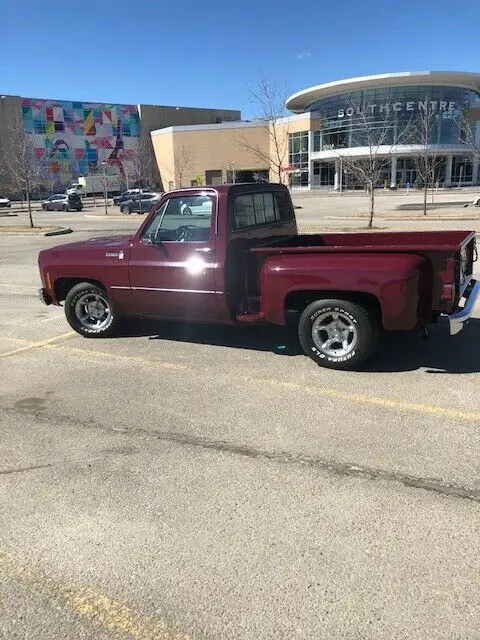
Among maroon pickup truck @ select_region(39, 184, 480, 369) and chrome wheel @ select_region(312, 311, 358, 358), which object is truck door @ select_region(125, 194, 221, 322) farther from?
chrome wheel @ select_region(312, 311, 358, 358)

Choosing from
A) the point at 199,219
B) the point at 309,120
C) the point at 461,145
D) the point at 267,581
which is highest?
the point at 309,120

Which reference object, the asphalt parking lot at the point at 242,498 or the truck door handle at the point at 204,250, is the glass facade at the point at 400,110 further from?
the asphalt parking lot at the point at 242,498

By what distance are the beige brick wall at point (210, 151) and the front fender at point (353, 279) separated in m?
82.4

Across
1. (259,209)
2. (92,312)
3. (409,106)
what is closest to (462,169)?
(409,106)

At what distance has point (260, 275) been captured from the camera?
5.52 meters

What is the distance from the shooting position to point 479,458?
363 cm

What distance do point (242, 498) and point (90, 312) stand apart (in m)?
4.24

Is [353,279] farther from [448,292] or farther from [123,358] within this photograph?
[123,358]

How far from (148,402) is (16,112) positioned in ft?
312

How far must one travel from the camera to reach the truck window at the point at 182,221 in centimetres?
577

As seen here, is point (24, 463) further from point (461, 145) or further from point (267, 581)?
point (461, 145)

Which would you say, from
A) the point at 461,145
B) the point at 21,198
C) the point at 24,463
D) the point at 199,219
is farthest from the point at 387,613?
the point at 21,198

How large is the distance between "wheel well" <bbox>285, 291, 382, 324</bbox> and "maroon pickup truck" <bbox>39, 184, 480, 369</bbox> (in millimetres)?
10

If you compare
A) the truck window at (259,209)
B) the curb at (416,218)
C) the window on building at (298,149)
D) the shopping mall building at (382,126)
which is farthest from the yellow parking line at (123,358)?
the window on building at (298,149)
